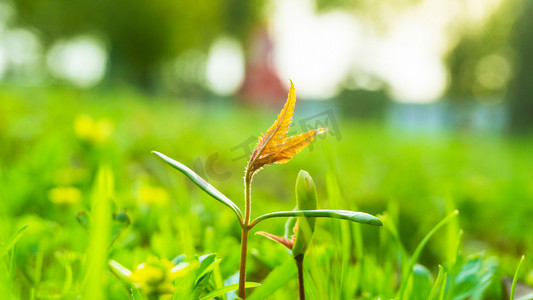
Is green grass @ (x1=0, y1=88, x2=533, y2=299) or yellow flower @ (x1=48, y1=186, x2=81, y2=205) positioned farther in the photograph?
yellow flower @ (x1=48, y1=186, x2=81, y2=205)

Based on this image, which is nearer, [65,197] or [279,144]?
[279,144]

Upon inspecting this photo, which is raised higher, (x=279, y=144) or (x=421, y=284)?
(x=279, y=144)

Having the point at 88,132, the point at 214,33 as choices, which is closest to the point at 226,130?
the point at 88,132

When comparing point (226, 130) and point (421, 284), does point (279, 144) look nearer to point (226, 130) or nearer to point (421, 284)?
point (421, 284)

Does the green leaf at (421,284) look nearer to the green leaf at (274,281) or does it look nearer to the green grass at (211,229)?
the green grass at (211,229)

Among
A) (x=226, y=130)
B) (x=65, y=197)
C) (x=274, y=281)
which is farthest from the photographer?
(x=226, y=130)

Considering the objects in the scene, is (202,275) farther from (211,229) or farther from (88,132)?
(88,132)

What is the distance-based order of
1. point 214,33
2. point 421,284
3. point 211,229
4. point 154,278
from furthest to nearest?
point 214,33, point 211,229, point 421,284, point 154,278

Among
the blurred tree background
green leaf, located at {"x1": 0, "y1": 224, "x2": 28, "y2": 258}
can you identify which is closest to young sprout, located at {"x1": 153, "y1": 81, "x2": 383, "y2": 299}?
green leaf, located at {"x1": 0, "y1": 224, "x2": 28, "y2": 258}

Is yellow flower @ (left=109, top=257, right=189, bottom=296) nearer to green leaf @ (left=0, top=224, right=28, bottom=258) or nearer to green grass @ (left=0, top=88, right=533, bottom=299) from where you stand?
green grass @ (left=0, top=88, right=533, bottom=299)
